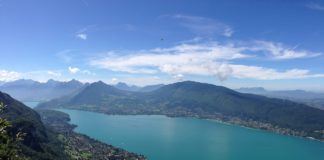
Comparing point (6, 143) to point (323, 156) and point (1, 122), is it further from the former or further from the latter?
point (323, 156)

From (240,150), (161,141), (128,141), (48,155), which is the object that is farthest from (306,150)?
(48,155)

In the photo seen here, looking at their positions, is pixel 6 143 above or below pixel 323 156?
Answer: above

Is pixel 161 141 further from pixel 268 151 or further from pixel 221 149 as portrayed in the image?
pixel 268 151

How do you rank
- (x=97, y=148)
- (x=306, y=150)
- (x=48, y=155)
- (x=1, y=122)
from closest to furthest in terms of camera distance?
(x=1, y=122), (x=48, y=155), (x=97, y=148), (x=306, y=150)

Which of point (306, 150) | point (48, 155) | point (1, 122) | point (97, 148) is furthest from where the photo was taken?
point (306, 150)

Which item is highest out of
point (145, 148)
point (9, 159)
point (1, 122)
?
point (1, 122)

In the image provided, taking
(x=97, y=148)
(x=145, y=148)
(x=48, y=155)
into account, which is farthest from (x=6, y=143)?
(x=145, y=148)

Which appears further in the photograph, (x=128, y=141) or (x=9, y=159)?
(x=128, y=141)

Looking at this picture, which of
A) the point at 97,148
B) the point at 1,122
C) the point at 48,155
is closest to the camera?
the point at 1,122

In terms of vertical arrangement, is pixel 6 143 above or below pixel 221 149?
above
